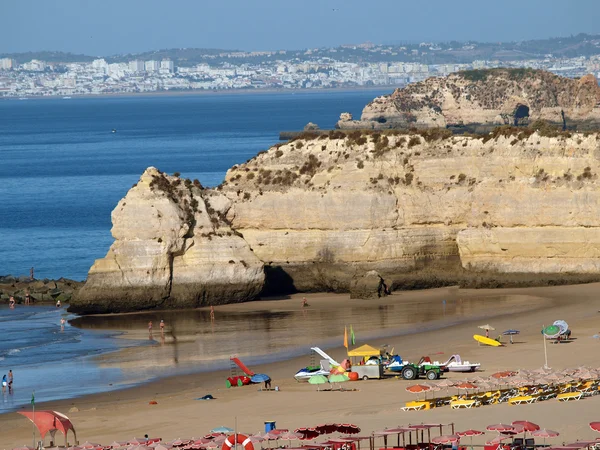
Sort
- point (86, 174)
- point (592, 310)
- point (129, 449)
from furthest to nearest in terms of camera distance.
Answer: point (86, 174) < point (592, 310) < point (129, 449)

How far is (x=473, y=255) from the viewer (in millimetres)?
48250

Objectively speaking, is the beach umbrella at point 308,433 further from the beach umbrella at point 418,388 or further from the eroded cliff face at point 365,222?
the eroded cliff face at point 365,222

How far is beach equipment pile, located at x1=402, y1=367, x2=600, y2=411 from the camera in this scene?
93.9ft

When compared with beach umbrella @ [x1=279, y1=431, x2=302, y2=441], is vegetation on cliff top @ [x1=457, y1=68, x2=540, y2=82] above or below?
above

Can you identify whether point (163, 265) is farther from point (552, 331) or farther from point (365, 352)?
point (552, 331)

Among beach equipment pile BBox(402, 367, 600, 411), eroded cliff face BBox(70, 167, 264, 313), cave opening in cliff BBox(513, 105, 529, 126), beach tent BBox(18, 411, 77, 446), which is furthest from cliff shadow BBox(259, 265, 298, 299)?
cave opening in cliff BBox(513, 105, 529, 126)

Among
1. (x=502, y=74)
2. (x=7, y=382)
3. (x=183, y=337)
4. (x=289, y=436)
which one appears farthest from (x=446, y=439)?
(x=502, y=74)

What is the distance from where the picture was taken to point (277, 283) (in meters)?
49.3

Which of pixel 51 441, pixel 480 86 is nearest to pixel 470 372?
pixel 51 441

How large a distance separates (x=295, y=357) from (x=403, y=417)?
1053 cm

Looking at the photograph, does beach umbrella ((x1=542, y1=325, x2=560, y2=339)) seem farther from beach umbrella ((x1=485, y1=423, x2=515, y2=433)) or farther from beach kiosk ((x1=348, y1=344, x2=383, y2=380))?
beach umbrella ((x1=485, y1=423, x2=515, y2=433))

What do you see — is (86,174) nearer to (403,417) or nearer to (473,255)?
(473,255)

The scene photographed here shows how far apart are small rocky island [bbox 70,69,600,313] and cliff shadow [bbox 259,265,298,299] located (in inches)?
2.6

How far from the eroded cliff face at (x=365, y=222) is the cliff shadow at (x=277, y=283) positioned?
0.21ft
